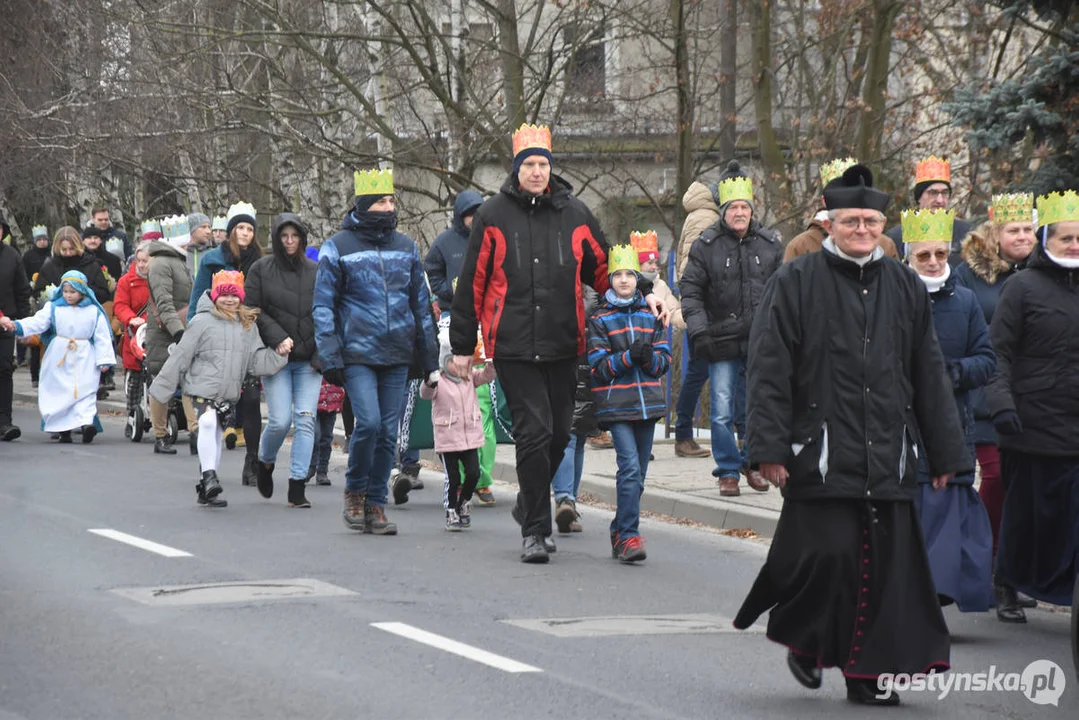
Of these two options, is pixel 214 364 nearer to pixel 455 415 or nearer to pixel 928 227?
pixel 455 415

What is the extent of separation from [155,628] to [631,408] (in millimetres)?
3172

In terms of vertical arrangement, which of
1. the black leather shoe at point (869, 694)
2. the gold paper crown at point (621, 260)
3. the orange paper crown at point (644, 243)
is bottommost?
the black leather shoe at point (869, 694)

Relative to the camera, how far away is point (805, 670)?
22.0 feet

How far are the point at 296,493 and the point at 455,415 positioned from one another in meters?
1.57

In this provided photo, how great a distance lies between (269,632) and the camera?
308 inches

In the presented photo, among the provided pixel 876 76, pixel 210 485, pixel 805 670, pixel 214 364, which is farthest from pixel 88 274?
pixel 805 670

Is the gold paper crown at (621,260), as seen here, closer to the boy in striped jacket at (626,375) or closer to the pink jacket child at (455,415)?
the boy in striped jacket at (626,375)

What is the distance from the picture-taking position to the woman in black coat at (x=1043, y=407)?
853 centimetres

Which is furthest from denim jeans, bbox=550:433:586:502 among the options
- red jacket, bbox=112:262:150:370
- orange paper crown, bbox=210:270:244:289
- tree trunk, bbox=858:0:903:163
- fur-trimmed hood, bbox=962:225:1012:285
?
tree trunk, bbox=858:0:903:163

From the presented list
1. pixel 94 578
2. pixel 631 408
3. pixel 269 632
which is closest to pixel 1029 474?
pixel 631 408

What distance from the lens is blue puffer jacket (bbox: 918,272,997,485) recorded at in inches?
334

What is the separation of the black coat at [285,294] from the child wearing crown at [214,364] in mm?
121

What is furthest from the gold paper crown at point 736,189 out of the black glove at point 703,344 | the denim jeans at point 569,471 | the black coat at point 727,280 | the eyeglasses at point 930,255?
the eyeglasses at point 930,255

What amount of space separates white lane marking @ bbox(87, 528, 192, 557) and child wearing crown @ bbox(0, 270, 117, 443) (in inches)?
260
